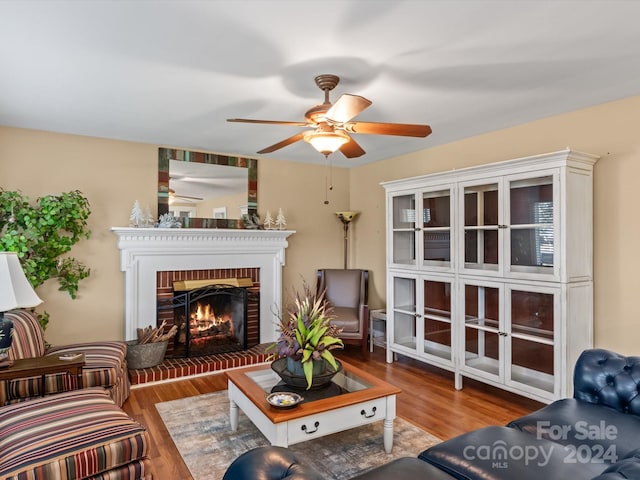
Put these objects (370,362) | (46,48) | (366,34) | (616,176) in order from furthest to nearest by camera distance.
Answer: (370,362), (616,176), (46,48), (366,34)

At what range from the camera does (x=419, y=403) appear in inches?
135

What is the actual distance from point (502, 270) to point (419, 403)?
134cm

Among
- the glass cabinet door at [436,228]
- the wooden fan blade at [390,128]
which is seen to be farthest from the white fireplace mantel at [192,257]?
the wooden fan blade at [390,128]

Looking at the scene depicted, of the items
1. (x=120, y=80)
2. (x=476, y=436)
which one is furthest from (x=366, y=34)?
(x=476, y=436)

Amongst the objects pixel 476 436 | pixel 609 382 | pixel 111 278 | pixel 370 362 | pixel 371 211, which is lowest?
pixel 370 362

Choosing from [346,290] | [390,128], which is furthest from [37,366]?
[346,290]

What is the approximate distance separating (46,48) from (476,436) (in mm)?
3044

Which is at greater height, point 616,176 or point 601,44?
point 601,44

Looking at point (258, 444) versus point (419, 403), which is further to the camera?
point (419, 403)

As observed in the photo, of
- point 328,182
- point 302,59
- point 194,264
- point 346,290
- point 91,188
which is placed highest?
point 302,59

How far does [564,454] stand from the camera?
1.70 metres

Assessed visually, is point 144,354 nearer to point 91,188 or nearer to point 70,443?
point 91,188

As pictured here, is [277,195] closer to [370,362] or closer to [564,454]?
[370,362]

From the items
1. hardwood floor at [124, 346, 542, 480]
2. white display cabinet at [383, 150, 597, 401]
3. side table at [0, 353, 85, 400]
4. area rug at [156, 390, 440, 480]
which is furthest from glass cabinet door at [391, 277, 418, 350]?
side table at [0, 353, 85, 400]
